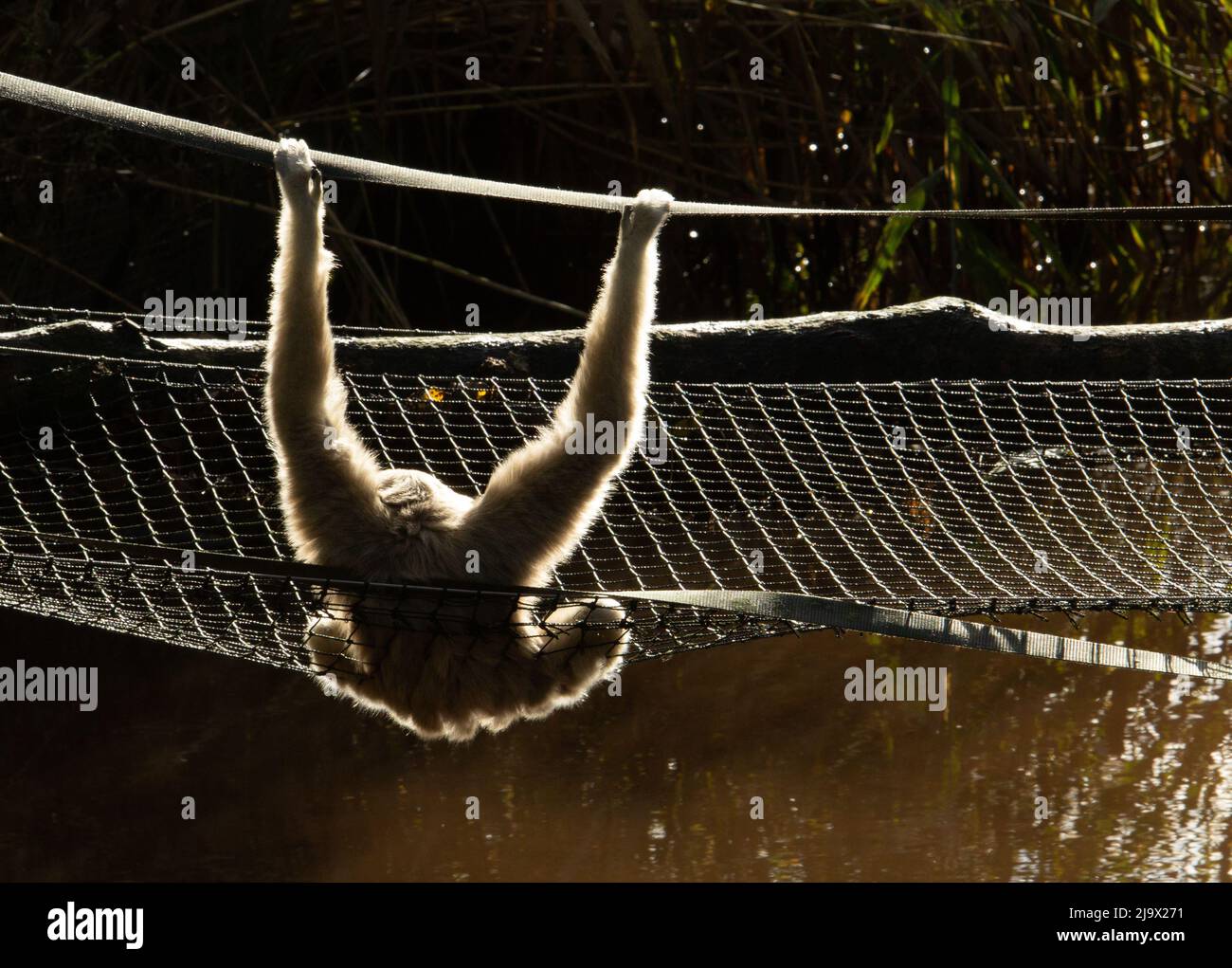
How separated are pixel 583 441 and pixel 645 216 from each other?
20.3 inches

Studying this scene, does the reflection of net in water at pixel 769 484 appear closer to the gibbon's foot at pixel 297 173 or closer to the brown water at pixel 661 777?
the brown water at pixel 661 777

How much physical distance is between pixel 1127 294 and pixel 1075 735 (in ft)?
11.8

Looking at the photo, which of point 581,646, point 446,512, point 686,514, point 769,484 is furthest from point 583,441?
point 686,514

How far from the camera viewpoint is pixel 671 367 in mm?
4805

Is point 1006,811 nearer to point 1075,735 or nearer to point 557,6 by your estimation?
point 1075,735

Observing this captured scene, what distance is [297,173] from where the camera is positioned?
3.07 meters

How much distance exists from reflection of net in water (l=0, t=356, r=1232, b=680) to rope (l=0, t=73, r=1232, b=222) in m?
0.82

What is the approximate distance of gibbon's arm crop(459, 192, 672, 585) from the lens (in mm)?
3100

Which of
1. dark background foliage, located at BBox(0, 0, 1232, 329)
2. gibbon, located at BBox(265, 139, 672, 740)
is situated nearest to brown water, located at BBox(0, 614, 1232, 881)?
gibbon, located at BBox(265, 139, 672, 740)

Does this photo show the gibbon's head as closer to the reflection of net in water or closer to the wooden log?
the reflection of net in water

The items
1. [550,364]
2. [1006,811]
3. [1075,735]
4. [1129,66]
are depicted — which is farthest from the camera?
[1129,66]
